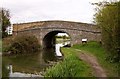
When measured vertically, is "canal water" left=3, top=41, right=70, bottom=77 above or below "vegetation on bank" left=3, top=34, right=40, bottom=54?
below

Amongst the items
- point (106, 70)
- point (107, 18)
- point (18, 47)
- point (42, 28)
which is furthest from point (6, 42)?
point (106, 70)

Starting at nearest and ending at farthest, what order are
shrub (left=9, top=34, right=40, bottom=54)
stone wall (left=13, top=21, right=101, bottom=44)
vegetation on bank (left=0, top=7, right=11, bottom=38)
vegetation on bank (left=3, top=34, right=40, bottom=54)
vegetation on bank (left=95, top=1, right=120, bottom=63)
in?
vegetation on bank (left=95, top=1, right=120, bottom=63)
vegetation on bank (left=3, top=34, right=40, bottom=54)
shrub (left=9, top=34, right=40, bottom=54)
stone wall (left=13, top=21, right=101, bottom=44)
vegetation on bank (left=0, top=7, right=11, bottom=38)

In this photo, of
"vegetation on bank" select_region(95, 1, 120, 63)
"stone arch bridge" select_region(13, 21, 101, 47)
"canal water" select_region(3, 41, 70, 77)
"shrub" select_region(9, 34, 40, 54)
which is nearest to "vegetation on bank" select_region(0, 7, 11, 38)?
"stone arch bridge" select_region(13, 21, 101, 47)

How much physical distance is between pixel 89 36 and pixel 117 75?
20.9m

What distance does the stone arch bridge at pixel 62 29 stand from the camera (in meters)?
34.7

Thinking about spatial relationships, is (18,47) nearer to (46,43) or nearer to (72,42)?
(72,42)

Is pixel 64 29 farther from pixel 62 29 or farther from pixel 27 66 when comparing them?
pixel 27 66

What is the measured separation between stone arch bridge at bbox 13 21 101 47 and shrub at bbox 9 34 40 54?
2.26 meters

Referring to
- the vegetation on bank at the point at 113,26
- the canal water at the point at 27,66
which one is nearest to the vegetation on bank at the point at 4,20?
the canal water at the point at 27,66

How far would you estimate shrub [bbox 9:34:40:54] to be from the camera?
30781 mm

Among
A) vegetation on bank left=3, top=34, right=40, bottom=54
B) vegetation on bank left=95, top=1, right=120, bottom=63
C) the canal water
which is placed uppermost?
vegetation on bank left=95, top=1, right=120, bottom=63

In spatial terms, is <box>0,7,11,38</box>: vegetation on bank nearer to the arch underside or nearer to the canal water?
the arch underside

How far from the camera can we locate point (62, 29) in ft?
119

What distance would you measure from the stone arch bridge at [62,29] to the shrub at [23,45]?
226cm
